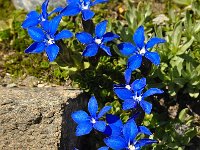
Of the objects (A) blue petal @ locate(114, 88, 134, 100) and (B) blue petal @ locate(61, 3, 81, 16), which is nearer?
(A) blue petal @ locate(114, 88, 134, 100)

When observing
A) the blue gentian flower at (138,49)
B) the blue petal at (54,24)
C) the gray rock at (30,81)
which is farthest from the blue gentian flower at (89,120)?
the gray rock at (30,81)

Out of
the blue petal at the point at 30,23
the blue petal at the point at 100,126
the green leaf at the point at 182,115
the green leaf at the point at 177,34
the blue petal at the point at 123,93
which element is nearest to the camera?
the blue petal at the point at 100,126

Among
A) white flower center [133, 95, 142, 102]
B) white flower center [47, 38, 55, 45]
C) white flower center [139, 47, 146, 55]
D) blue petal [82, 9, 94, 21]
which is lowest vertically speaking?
white flower center [133, 95, 142, 102]

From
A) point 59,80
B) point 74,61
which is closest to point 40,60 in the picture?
point 59,80

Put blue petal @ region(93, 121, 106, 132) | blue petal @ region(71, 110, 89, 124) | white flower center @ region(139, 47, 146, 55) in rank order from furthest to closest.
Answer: white flower center @ region(139, 47, 146, 55)
blue petal @ region(71, 110, 89, 124)
blue petal @ region(93, 121, 106, 132)

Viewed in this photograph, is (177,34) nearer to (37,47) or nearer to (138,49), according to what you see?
(138,49)

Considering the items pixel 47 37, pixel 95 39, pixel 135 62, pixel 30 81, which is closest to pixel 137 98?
pixel 135 62

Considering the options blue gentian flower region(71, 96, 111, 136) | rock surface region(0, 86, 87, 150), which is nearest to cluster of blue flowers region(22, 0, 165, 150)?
blue gentian flower region(71, 96, 111, 136)

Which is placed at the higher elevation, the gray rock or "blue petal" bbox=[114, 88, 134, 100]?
the gray rock

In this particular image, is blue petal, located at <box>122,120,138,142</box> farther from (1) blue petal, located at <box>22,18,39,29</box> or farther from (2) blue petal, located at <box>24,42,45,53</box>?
(1) blue petal, located at <box>22,18,39,29</box>

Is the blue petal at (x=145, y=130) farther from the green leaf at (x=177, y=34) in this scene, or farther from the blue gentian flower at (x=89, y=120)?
the green leaf at (x=177, y=34)
